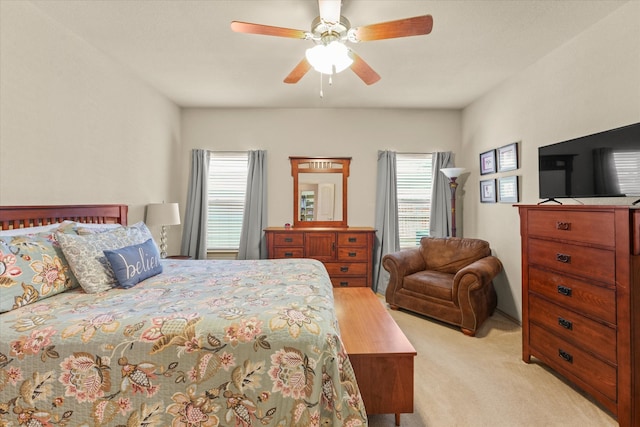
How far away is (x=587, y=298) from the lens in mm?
1862

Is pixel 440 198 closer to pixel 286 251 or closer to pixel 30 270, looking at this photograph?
pixel 286 251

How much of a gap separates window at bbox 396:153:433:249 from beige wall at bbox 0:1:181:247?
135 inches

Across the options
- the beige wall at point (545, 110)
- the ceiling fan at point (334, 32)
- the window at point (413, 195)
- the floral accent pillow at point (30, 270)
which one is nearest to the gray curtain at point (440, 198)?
the window at point (413, 195)

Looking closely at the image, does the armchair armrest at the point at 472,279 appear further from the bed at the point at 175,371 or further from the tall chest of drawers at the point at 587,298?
the bed at the point at 175,371

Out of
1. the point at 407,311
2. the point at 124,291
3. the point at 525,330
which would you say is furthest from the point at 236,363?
the point at 407,311

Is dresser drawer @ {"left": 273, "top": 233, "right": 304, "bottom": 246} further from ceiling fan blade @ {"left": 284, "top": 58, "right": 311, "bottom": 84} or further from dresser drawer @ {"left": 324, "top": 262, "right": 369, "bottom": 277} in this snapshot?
ceiling fan blade @ {"left": 284, "top": 58, "right": 311, "bottom": 84}

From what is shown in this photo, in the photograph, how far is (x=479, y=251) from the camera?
11.3 ft

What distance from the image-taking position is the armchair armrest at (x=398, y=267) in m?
3.45

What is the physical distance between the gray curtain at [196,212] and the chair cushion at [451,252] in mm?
3084

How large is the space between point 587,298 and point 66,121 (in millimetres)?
4008

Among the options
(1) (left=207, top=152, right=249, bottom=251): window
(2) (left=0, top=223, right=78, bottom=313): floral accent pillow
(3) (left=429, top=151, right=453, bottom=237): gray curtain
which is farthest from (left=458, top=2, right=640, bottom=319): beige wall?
(2) (left=0, top=223, right=78, bottom=313): floral accent pillow

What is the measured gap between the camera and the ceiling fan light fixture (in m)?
1.87

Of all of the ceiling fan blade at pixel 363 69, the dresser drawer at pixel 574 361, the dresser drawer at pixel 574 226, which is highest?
the ceiling fan blade at pixel 363 69

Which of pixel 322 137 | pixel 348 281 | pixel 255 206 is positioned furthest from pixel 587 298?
pixel 255 206
